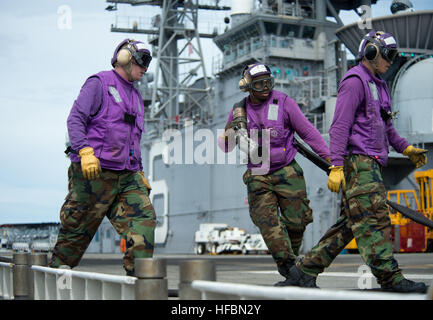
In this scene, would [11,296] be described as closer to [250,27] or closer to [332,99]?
[332,99]

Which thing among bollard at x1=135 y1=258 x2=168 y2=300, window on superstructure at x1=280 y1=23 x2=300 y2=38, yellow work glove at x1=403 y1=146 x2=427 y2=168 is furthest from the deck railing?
window on superstructure at x1=280 y1=23 x2=300 y2=38

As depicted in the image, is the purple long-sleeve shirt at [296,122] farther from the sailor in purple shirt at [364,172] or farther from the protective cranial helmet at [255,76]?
the sailor in purple shirt at [364,172]

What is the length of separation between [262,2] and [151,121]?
14.7 metres

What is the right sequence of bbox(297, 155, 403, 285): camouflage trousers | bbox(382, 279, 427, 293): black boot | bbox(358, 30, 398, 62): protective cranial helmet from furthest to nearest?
bbox(358, 30, 398, 62): protective cranial helmet < bbox(297, 155, 403, 285): camouflage trousers < bbox(382, 279, 427, 293): black boot

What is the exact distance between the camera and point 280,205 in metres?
6.22

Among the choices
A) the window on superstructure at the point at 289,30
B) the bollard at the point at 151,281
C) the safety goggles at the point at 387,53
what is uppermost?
the window on superstructure at the point at 289,30

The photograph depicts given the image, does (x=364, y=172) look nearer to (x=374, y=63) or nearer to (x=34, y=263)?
(x=374, y=63)

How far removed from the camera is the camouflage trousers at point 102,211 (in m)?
5.47

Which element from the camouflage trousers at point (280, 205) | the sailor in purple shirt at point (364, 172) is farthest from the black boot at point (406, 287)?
the camouflage trousers at point (280, 205)

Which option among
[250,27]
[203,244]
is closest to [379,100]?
[203,244]

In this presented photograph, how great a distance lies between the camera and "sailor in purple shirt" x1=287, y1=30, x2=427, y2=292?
5.03 metres

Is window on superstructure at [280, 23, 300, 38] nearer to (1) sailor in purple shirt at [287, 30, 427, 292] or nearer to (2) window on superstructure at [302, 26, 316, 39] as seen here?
(2) window on superstructure at [302, 26, 316, 39]

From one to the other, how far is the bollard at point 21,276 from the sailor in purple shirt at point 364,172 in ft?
7.05

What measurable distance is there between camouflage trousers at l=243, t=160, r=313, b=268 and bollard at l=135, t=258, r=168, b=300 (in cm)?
267
